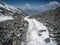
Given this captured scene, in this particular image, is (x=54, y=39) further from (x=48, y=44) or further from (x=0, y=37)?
(x=0, y=37)

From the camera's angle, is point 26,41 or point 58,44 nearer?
point 58,44

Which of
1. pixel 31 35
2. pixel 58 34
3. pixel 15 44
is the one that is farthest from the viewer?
pixel 31 35

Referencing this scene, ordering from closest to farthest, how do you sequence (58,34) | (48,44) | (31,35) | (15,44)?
(15,44)
(48,44)
(58,34)
(31,35)

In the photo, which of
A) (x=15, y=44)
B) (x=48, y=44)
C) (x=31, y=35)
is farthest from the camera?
(x=31, y=35)

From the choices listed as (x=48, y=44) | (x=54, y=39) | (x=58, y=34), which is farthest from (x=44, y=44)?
(x=58, y=34)

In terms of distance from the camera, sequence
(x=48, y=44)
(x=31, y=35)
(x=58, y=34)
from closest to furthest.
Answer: (x=48, y=44)
(x=58, y=34)
(x=31, y=35)

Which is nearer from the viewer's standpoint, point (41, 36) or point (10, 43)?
point (10, 43)

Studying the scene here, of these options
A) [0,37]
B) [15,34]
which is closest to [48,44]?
[15,34]

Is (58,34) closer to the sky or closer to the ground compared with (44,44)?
closer to the sky

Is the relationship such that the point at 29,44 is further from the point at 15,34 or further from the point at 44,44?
the point at 15,34
